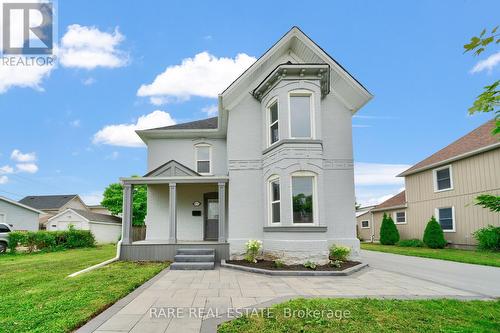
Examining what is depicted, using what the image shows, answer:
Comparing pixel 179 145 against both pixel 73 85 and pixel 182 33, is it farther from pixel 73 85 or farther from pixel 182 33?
pixel 73 85

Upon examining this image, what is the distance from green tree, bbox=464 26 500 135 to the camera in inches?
99.4

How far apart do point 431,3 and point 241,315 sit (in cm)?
1138

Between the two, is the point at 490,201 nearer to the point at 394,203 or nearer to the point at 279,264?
the point at 279,264

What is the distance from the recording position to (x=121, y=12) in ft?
41.8

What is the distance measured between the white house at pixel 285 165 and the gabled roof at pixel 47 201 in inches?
1313

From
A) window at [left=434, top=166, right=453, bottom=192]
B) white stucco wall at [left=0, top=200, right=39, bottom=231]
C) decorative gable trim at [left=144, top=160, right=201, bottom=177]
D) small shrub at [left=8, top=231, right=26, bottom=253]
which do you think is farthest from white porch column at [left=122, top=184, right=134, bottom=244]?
white stucco wall at [left=0, top=200, right=39, bottom=231]

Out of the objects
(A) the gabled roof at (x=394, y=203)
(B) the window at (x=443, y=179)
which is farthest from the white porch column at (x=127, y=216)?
(A) the gabled roof at (x=394, y=203)

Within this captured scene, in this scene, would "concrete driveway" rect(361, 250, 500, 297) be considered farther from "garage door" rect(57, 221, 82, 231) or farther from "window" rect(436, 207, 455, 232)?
"garage door" rect(57, 221, 82, 231)

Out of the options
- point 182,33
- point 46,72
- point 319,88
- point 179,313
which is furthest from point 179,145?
point 179,313

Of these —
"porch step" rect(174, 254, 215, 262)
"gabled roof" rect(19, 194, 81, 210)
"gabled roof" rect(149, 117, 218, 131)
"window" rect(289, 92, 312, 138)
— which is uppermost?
"gabled roof" rect(149, 117, 218, 131)

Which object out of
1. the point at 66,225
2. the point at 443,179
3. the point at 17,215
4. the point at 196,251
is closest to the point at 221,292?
the point at 196,251

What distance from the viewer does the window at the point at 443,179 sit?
17188 mm

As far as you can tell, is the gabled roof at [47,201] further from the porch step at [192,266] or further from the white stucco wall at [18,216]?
the porch step at [192,266]

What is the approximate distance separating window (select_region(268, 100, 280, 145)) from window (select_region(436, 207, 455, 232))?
Answer: 40.0ft
